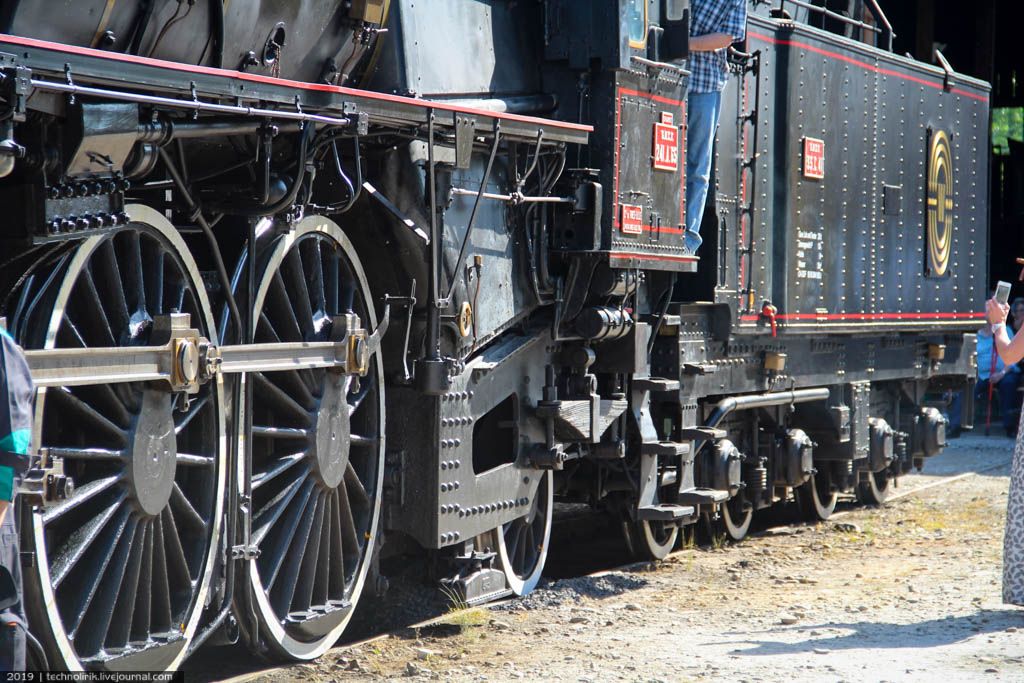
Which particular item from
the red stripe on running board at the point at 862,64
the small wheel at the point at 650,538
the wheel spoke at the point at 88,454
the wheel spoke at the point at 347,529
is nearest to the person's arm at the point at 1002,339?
the small wheel at the point at 650,538

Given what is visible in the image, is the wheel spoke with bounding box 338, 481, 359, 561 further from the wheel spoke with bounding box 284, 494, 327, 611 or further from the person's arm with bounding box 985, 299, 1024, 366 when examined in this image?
the person's arm with bounding box 985, 299, 1024, 366

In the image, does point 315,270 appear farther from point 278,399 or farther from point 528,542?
point 528,542

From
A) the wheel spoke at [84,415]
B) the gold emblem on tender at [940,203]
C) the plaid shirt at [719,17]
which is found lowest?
the wheel spoke at [84,415]

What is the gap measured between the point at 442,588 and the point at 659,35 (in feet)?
10.8

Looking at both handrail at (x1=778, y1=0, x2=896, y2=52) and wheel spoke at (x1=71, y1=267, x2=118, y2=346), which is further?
handrail at (x1=778, y1=0, x2=896, y2=52)

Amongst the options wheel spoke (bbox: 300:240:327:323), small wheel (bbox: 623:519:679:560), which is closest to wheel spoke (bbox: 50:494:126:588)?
wheel spoke (bbox: 300:240:327:323)

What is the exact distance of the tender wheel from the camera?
10.2m

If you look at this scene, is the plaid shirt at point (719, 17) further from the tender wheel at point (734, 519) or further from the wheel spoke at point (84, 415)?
the wheel spoke at point (84, 415)

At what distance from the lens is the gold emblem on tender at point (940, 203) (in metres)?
12.1

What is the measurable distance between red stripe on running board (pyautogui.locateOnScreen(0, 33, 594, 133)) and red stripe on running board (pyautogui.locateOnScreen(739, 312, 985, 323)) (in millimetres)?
2811

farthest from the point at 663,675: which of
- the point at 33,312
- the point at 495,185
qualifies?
the point at 33,312

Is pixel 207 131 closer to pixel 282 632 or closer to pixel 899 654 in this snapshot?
pixel 282 632

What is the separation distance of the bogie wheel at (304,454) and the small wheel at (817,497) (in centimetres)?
566

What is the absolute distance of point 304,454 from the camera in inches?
239
